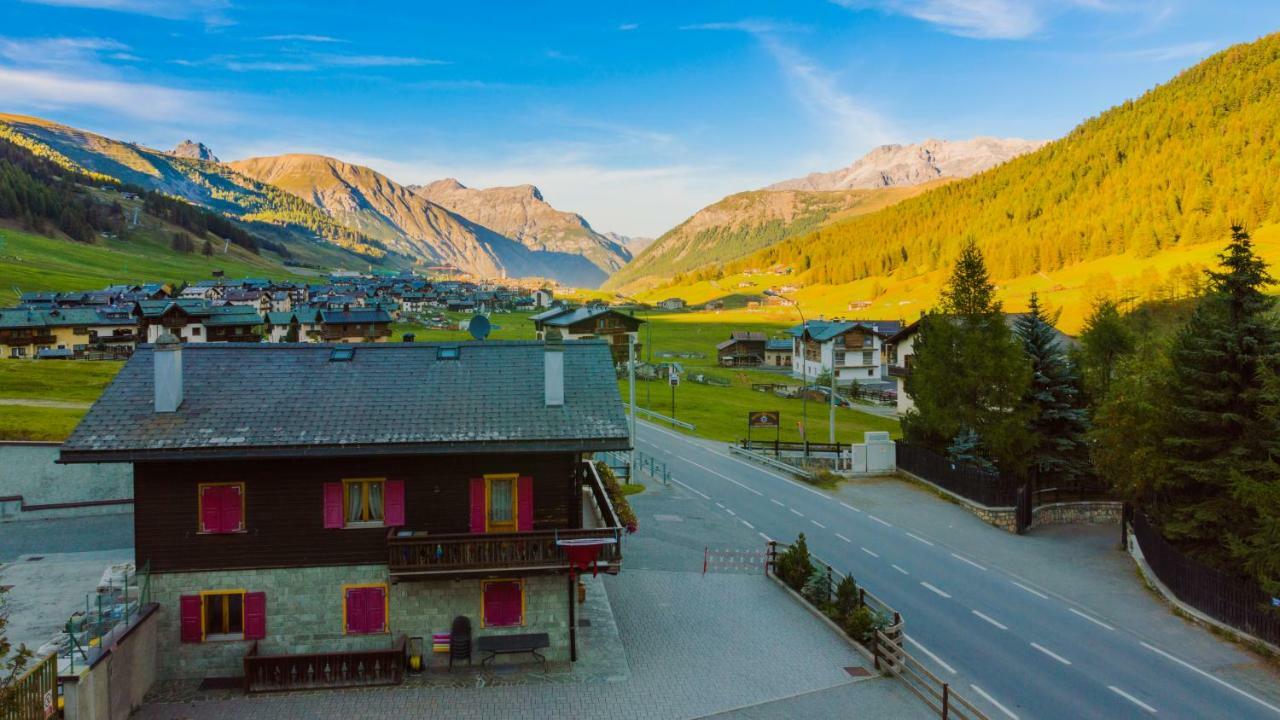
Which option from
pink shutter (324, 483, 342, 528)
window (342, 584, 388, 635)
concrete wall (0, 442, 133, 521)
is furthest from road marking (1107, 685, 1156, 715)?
concrete wall (0, 442, 133, 521)

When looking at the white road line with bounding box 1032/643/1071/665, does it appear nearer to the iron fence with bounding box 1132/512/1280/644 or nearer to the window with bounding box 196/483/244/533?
the iron fence with bounding box 1132/512/1280/644

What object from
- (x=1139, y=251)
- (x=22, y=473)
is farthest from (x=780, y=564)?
(x=1139, y=251)

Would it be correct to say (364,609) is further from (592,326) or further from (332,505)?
(592,326)

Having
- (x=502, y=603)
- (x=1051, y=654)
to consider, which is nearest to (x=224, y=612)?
(x=502, y=603)

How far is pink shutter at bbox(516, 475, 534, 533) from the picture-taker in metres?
21.8

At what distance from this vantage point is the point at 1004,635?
2456cm

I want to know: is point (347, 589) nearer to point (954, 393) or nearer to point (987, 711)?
point (987, 711)

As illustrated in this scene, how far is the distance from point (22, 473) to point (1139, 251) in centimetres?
18184

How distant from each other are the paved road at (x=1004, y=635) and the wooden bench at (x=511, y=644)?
10989mm

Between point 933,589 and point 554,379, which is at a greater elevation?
point 554,379

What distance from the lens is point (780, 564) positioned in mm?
28750

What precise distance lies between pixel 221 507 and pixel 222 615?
2.80 m

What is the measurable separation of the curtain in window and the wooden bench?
3.07 meters

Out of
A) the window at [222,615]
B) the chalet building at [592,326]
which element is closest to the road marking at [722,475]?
the window at [222,615]
